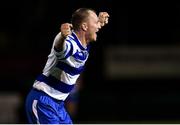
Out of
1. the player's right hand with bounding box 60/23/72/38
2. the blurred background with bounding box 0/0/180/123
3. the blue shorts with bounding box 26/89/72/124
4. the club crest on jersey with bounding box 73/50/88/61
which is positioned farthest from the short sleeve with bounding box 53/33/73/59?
the blurred background with bounding box 0/0/180/123

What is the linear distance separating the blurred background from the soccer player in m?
6.43

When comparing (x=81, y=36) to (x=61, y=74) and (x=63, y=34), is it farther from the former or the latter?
(x=63, y=34)

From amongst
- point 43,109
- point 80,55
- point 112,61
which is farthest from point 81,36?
point 112,61

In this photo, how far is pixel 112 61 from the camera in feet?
53.6

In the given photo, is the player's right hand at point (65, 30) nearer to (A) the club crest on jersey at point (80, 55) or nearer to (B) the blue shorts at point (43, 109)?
(A) the club crest on jersey at point (80, 55)

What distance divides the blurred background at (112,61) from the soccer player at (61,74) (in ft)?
21.1

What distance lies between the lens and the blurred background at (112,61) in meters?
14.5

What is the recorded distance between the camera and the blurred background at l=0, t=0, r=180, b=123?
14.5 m

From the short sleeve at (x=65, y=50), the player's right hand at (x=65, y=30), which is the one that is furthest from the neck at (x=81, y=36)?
the player's right hand at (x=65, y=30)

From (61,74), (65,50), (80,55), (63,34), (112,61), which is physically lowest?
(112,61)

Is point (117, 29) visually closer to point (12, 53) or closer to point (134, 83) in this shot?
point (134, 83)

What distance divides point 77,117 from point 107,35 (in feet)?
7.62

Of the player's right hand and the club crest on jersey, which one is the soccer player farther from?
the player's right hand

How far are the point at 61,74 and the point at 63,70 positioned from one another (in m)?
0.04
